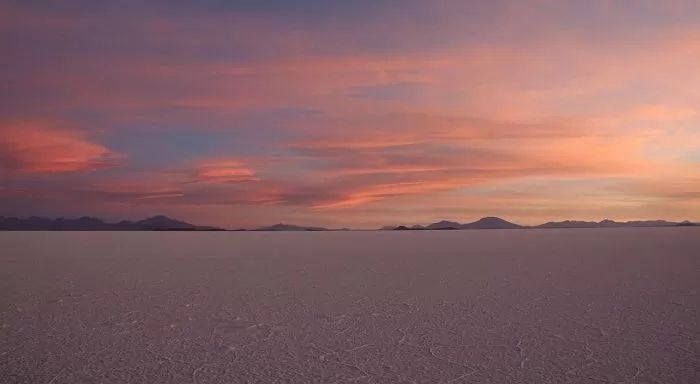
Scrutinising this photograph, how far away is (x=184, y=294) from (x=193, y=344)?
2.50 meters

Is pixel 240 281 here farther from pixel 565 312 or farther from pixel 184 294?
pixel 565 312

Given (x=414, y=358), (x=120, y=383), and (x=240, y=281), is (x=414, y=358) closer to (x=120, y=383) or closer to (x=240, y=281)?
(x=120, y=383)

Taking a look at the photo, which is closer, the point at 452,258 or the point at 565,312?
the point at 565,312

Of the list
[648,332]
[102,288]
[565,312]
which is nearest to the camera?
[648,332]

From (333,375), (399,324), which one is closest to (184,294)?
(399,324)

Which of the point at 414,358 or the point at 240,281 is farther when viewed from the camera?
the point at 240,281

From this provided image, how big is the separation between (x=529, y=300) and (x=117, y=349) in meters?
4.44

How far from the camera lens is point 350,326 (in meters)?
5.09

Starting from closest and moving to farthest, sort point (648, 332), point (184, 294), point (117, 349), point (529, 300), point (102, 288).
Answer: point (117, 349), point (648, 332), point (529, 300), point (184, 294), point (102, 288)

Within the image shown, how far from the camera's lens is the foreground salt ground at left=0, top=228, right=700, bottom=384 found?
377cm

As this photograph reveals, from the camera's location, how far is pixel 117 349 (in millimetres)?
4344

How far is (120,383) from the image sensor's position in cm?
354

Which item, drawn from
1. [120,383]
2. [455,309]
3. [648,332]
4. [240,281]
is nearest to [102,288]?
[240,281]

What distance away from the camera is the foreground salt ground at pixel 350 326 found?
12.4ft
